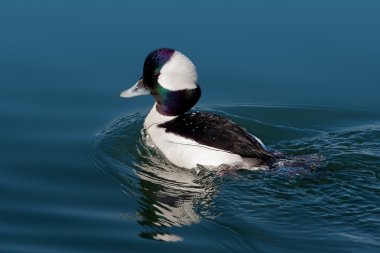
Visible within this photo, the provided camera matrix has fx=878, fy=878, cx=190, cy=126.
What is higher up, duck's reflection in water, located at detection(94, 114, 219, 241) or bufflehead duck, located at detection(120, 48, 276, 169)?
bufflehead duck, located at detection(120, 48, 276, 169)

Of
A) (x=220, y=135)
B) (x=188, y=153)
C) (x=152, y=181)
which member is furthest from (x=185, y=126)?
(x=152, y=181)

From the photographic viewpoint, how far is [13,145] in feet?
38.3

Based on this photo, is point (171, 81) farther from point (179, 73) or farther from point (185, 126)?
point (185, 126)

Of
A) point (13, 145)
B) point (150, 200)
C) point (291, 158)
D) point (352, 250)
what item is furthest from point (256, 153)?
point (13, 145)

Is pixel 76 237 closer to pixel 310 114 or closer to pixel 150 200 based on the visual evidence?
pixel 150 200

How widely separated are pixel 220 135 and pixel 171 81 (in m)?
1.38

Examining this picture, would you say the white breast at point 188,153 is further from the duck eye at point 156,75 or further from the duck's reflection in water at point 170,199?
the duck eye at point 156,75

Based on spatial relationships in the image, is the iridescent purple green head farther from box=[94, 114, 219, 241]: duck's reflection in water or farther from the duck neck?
box=[94, 114, 219, 241]: duck's reflection in water

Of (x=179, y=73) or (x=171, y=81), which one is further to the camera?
(x=171, y=81)

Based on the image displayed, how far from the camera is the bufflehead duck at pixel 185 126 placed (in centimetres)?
1121

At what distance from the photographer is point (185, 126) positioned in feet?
38.5

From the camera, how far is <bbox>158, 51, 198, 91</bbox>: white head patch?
39.8 feet

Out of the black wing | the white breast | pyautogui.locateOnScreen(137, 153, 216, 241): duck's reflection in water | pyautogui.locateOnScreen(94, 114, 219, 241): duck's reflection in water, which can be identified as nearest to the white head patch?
the black wing

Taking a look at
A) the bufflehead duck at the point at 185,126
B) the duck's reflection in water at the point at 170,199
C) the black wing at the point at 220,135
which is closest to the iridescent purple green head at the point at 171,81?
the bufflehead duck at the point at 185,126
